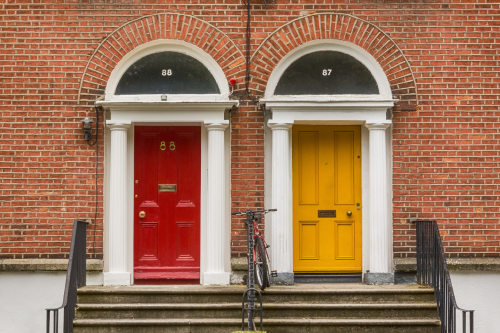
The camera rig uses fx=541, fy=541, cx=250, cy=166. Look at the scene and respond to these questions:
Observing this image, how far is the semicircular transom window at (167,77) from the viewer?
286 inches

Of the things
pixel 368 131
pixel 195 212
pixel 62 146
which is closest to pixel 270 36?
pixel 368 131

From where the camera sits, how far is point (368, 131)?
7.39m

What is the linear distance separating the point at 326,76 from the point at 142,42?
2507mm

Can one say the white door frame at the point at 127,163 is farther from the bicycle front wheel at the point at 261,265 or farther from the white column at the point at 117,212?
the bicycle front wheel at the point at 261,265

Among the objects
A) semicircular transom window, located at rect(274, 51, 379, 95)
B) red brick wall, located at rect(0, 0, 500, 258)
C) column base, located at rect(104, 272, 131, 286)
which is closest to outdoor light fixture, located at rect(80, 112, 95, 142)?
red brick wall, located at rect(0, 0, 500, 258)

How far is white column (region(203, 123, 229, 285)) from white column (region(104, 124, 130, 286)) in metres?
1.09

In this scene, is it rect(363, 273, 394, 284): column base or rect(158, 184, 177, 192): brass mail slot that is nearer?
rect(363, 273, 394, 284): column base

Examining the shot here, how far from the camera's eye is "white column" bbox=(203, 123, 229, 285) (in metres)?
7.07

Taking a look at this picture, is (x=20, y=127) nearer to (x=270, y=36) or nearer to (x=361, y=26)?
(x=270, y=36)

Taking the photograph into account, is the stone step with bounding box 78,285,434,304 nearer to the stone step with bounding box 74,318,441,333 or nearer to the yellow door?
the stone step with bounding box 74,318,441,333

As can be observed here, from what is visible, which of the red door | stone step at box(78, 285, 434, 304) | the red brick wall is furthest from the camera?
the red door

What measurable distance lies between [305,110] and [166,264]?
2798mm

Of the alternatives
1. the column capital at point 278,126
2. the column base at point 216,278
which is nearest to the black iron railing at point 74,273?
the column base at point 216,278

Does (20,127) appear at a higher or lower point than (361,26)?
lower
